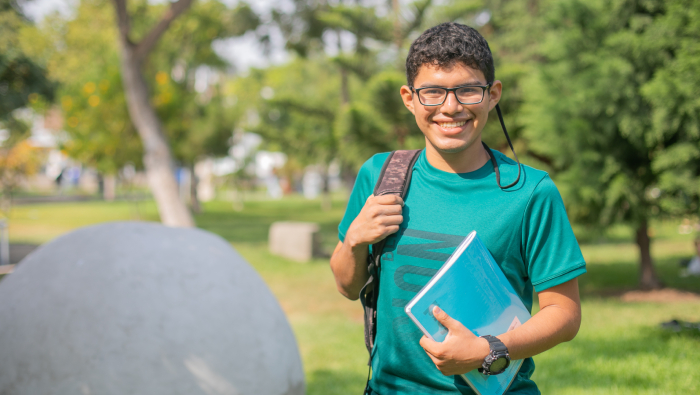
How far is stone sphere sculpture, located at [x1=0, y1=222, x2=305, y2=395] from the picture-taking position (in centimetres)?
293

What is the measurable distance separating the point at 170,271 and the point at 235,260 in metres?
0.49

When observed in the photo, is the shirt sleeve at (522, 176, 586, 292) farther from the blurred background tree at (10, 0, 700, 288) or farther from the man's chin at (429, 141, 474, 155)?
the blurred background tree at (10, 0, 700, 288)

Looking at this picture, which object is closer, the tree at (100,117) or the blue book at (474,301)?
the blue book at (474,301)

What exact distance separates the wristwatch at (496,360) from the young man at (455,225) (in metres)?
0.03

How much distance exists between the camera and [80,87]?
19.7 m

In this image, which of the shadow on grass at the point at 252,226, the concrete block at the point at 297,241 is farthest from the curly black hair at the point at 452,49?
the shadow on grass at the point at 252,226

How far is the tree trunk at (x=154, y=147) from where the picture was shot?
10828 mm

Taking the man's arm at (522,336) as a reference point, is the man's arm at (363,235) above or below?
above

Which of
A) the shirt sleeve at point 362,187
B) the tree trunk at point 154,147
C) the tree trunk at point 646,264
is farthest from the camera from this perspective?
the tree trunk at point 154,147

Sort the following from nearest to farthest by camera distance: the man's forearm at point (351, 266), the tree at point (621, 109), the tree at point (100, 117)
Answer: the man's forearm at point (351, 266) → the tree at point (621, 109) → the tree at point (100, 117)

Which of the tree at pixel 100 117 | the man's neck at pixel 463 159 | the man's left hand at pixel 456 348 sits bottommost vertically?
the man's left hand at pixel 456 348

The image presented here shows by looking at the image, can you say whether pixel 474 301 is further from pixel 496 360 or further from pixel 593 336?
pixel 593 336

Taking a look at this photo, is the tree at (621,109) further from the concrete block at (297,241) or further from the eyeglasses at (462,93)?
the eyeglasses at (462,93)

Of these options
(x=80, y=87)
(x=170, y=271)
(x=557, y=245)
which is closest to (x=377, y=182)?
(x=557, y=245)
